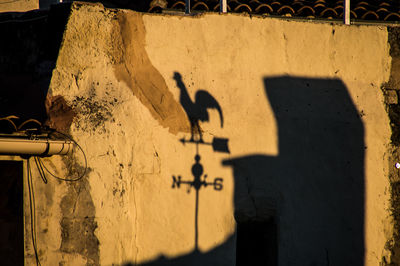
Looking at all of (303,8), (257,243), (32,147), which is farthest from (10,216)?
(303,8)

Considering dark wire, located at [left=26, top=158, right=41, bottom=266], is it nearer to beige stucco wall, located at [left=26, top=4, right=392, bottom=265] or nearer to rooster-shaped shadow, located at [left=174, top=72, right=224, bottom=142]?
beige stucco wall, located at [left=26, top=4, right=392, bottom=265]

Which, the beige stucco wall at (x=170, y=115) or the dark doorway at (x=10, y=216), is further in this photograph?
the dark doorway at (x=10, y=216)

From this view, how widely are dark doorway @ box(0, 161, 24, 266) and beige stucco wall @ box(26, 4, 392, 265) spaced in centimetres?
181

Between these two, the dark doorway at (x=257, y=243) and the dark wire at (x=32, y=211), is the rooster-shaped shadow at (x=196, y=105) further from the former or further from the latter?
the dark wire at (x=32, y=211)

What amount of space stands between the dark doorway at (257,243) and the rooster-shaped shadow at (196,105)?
48.8 inches

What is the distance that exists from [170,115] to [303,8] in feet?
7.36

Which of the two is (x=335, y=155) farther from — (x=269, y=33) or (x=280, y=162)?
(x=269, y=33)

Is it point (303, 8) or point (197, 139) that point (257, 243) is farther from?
point (303, 8)

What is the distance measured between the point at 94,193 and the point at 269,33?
104 inches

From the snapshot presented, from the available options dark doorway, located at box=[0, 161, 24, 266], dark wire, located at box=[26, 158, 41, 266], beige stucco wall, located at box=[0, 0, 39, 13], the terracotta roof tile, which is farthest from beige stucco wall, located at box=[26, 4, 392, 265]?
beige stucco wall, located at box=[0, 0, 39, 13]

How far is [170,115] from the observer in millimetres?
5312

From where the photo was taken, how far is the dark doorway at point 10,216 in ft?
20.5

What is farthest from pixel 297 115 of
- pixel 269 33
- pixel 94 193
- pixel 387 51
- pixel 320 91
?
pixel 94 193

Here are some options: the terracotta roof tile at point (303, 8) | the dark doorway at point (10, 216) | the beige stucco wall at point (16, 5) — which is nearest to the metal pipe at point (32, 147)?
the dark doorway at point (10, 216)
